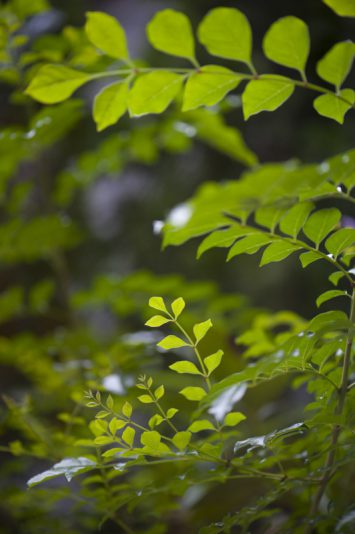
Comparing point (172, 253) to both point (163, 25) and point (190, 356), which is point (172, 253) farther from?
point (163, 25)

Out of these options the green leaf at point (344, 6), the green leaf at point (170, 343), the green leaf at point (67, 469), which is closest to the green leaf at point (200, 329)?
the green leaf at point (170, 343)

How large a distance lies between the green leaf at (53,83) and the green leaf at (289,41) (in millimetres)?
152

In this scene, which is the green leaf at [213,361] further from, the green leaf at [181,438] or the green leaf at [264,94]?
the green leaf at [264,94]

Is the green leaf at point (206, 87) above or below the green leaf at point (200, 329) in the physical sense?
above

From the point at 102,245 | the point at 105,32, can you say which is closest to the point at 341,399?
the point at 105,32

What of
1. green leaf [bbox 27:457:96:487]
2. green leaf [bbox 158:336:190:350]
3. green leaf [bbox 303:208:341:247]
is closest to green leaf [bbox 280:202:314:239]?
green leaf [bbox 303:208:341:247]

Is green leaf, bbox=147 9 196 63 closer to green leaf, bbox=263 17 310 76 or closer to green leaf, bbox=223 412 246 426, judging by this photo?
green leaf, bbox=263 17 310 76

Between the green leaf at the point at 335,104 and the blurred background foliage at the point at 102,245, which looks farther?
the blurred background foliage at the point at 102,245

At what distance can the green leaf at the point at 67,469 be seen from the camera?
1.31 ft

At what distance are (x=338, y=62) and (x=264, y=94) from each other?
0.06 metres

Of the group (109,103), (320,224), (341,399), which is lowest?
(341,399)

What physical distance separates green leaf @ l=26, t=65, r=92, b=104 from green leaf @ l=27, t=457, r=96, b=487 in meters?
0.29

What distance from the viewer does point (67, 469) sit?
16.4 inches

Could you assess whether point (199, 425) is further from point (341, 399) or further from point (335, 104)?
point (335, 104)
